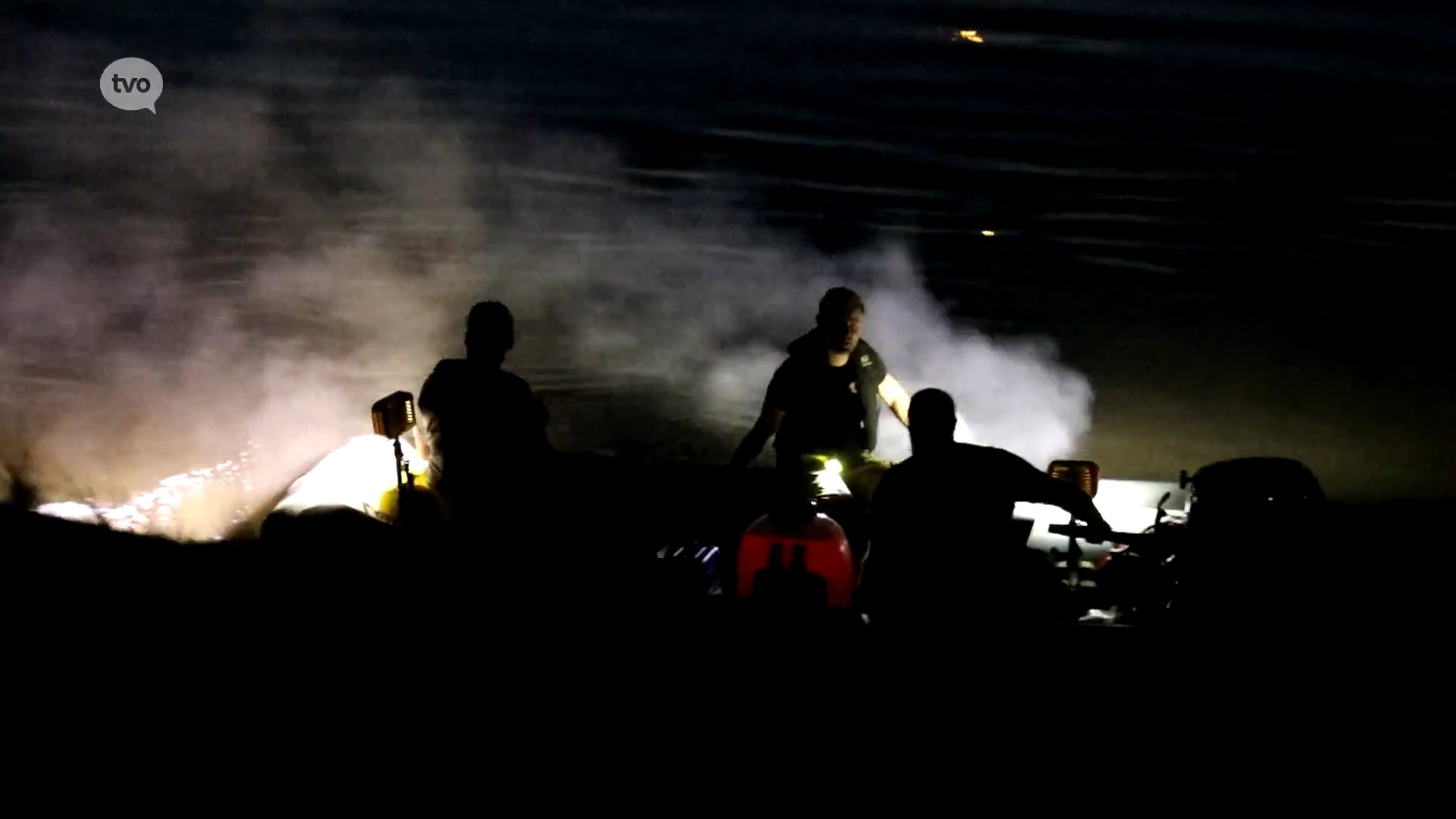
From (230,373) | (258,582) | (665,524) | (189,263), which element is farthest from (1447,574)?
(189,263)

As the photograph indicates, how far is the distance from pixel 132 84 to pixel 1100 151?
1272cm

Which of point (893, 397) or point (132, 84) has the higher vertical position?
point (132, 84)

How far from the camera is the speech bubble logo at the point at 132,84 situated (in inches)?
639

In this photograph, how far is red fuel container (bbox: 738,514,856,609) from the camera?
360 cm

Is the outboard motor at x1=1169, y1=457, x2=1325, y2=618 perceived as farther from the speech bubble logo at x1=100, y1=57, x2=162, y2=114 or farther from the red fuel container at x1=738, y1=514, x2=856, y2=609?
the speech bubble logo at x1=100, y1=57, x2=162, y2=114

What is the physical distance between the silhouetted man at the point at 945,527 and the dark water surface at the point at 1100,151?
5115mm

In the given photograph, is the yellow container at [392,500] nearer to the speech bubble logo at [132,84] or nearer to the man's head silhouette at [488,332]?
the man's head silhouette at [488,332]

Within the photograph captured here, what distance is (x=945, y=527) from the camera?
3254 mm

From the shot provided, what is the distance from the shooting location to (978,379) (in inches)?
391

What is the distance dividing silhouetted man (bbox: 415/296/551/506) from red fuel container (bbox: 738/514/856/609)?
32.9 inches

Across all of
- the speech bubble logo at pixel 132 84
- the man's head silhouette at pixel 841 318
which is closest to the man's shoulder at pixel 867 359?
the man's head silhouette at pixel 841 318

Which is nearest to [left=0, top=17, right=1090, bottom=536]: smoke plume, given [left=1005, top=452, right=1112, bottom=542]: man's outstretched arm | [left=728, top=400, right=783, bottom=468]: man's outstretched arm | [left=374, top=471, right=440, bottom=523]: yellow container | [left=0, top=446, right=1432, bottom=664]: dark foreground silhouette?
[left=728, top=400, right=783, bottom=468]: man's outstretched arm

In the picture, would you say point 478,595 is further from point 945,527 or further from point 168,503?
point 168,503

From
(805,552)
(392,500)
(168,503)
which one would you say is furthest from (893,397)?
(168,503)
